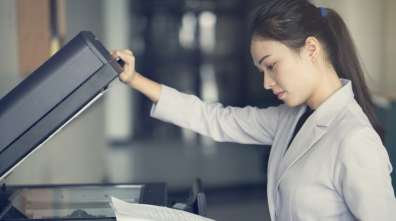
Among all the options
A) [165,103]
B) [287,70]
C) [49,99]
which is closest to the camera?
[49,99]

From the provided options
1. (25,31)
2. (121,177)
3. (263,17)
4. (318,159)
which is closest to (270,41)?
(263,17)

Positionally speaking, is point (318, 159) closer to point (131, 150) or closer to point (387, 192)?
point (387, 192)

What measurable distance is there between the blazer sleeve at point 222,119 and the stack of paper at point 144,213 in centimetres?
56

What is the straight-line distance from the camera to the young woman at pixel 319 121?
134cm

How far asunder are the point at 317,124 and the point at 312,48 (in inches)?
7.4

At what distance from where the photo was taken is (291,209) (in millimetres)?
1469

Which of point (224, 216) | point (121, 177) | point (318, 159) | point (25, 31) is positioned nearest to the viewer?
point (318, 159)

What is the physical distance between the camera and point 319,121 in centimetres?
150

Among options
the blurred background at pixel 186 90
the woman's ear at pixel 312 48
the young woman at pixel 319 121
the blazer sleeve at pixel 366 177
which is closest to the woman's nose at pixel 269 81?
the young woman at pixel 319 121

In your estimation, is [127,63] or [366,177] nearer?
[366,177]

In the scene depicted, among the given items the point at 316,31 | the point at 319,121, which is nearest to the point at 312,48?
the point at 316,31

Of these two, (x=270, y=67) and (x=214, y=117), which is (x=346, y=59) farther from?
(x=214, y=117)

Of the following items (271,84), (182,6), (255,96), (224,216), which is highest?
(182,6)

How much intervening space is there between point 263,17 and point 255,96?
18.4 ft
